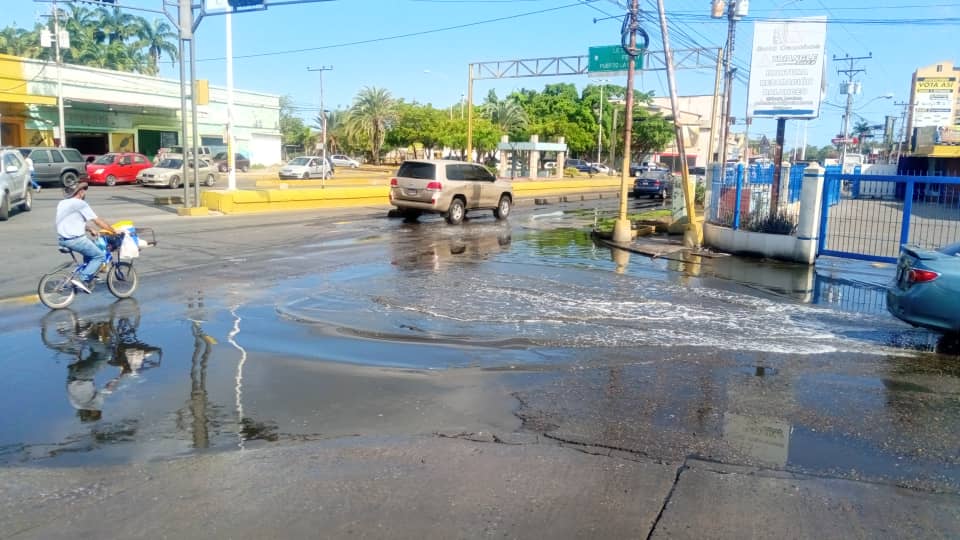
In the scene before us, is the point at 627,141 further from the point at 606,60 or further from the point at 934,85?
the point at 934,85

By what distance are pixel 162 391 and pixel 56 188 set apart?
30619 millimetres

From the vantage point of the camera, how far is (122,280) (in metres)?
10.2

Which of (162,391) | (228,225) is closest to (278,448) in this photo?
(162,391)

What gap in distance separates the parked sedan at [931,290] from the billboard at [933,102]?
233 ft

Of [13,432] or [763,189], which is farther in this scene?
[763,189]

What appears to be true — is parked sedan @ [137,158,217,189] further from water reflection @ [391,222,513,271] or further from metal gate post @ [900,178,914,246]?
metal gate post @ [900,178,914,246]

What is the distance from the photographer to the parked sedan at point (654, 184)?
39594 millimetres

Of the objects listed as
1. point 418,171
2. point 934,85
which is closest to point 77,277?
point 418,171

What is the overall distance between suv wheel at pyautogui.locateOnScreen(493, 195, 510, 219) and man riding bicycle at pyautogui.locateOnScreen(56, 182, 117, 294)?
16.1 metres

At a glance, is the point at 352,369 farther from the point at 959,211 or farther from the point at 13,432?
the point at 959,211

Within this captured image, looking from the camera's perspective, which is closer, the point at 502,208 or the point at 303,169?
the point at 502,208

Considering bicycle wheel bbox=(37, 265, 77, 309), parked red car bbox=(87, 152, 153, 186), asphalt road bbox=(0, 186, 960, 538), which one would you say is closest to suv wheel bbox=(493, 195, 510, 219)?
asphalt road bbox=(0, 186, 960, 538)

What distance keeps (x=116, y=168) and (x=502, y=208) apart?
20967mm

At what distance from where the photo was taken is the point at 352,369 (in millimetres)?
7039
